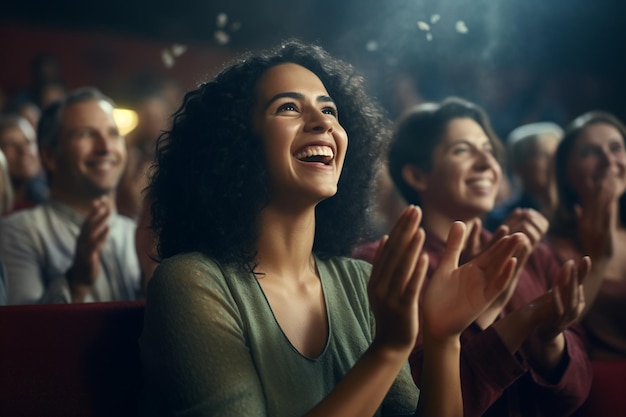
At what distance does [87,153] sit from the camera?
2326mm

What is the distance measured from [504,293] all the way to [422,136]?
53 centimetres

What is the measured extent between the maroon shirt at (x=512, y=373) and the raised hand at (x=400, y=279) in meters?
0.39

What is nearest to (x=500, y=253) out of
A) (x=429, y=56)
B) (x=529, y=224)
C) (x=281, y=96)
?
(x=281, y=96)

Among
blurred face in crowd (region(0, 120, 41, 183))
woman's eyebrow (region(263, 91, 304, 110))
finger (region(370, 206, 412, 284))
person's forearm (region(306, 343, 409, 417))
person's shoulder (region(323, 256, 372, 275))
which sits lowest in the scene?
person's forearm (region(306, 343, 409, 417))

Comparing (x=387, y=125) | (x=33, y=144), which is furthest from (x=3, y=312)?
(x=33, y=144)

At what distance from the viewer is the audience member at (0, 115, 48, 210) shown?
10.2ft

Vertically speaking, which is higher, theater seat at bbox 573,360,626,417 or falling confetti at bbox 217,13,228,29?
falling confetti at bbox 217,13,228,29

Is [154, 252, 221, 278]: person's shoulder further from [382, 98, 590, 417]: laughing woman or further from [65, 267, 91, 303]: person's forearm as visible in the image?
[65, 267, 91, 303]: person's forearm

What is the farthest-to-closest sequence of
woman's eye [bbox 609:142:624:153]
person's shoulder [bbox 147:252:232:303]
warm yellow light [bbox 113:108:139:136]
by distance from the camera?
warm yellow light [bbox 113:108:139:136], woman's eye [bbox 609:142:624:153], person's shoulder [bbox 147:252:232:303]

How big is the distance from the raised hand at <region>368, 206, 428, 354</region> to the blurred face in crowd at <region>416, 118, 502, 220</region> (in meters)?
0.93

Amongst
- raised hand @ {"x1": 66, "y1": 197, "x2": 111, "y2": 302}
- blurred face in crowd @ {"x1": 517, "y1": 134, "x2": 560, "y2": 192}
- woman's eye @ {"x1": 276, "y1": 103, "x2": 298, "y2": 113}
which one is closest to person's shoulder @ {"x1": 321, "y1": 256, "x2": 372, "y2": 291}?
woman's eye @ {"x1": 276, "y1": 103, "x2": 298, "y2": 113}

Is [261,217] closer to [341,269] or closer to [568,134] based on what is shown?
[341,269]

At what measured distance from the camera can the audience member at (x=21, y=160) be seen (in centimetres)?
311

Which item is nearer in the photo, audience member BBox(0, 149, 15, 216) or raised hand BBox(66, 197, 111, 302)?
raised hand BBox(66, 197, 111, 302)
